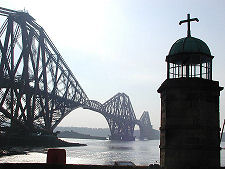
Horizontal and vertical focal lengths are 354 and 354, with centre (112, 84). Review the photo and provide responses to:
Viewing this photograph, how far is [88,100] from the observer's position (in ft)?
616

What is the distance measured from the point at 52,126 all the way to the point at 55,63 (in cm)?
2394

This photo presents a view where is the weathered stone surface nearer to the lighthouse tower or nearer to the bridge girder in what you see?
the lighthouse tower

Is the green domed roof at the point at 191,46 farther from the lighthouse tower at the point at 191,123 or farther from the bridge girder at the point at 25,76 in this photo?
the bridge girder at the point at 25,76

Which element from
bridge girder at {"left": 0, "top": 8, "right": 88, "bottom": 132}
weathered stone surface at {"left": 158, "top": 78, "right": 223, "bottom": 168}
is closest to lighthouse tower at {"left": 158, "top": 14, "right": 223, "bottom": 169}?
weathered stone surface at {"left": 158, "top": 78, "right": 223, "bottom": 168}

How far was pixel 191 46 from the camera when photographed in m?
15.1

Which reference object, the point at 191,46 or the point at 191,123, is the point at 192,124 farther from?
the point at 191,46

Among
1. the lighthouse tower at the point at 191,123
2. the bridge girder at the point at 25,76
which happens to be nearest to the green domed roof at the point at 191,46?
the lighthouse tower at the point at 191,123

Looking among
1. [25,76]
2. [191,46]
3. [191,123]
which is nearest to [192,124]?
[191,123]

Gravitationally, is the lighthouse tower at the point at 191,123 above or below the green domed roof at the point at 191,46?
below

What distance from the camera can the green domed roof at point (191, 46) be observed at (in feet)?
49.4

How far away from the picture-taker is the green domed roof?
15.0 meters

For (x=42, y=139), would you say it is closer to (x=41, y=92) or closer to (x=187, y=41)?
(x=41, y=92)

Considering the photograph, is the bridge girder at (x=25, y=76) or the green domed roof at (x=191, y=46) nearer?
the green domed roof at (x=191, y=46)

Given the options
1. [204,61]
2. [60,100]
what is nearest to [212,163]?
[204,61]
